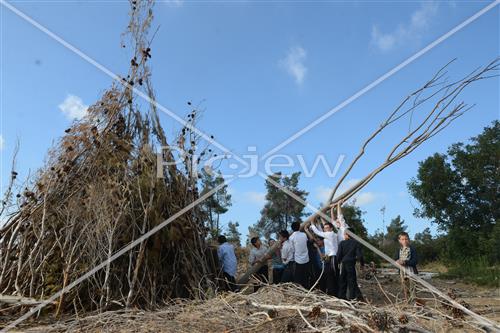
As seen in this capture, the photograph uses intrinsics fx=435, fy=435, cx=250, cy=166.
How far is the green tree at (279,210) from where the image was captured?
19.6 meters

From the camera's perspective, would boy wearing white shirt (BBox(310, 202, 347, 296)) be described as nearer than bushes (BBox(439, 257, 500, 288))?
Yes

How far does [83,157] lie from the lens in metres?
6.88

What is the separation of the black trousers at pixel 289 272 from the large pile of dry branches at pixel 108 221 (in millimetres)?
1264

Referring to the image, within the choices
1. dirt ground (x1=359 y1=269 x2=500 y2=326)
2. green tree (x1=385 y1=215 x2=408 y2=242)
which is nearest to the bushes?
dirt ground (x1=359 y1=269 x2=500 y2=326)

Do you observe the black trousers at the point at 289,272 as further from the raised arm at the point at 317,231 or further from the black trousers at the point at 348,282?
the black trousers at the point at 348,282

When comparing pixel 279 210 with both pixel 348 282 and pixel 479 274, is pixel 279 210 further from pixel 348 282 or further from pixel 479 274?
pixel 348 282

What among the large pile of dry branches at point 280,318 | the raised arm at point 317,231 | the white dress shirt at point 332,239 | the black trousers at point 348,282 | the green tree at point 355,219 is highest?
the green tree at point 355,219

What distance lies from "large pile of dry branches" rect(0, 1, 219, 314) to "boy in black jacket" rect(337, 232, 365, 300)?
2026 mm

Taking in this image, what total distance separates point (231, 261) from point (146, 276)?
1566 mm

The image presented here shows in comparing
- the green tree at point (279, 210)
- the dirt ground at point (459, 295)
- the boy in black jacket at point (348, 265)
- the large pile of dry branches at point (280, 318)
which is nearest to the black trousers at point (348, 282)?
→ the boy in black jacket at point (348, 265)

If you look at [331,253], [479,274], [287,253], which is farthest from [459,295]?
[479,274]

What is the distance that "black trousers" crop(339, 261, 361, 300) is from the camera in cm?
631

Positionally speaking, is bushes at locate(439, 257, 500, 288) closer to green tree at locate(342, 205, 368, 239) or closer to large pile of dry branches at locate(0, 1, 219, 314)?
green tree at locate(342, 205, 368, 239)

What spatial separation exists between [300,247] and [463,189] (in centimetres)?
1555
